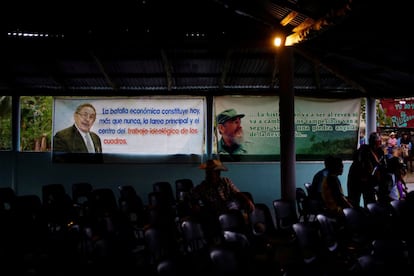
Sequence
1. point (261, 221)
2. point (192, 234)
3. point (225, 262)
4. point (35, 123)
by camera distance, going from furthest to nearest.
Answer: point (35, 123) → point (261, 221) → point (192, 234) → point (225, 262)

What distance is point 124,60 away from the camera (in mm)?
9719

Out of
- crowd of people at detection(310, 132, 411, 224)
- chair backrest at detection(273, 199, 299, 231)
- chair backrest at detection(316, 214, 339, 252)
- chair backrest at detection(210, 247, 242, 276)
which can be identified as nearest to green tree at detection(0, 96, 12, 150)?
chair backrest at detection(273, 199, 299, 231)

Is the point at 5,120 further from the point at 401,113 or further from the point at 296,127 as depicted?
the point at 401,113

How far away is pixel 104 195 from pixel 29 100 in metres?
Answer: 3.89

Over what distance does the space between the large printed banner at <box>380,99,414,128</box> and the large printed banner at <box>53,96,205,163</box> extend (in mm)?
8366

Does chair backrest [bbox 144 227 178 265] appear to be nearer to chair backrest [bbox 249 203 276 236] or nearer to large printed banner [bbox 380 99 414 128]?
chair backrest [bbox 249 203 276 236]

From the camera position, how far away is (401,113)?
54.4ft

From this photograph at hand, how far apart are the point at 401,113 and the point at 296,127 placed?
7050 mm

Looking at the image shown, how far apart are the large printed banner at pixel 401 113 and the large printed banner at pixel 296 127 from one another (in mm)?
5910

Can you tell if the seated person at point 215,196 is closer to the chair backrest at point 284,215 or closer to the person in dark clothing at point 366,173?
the chair backrest at point 284,215

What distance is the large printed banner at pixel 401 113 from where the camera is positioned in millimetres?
16484

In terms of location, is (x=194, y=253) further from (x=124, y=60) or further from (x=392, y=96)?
(x=392, y=96)

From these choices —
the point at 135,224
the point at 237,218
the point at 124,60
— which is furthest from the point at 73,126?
the point at 237,218

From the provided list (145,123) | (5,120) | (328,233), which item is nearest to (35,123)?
(5,120)
